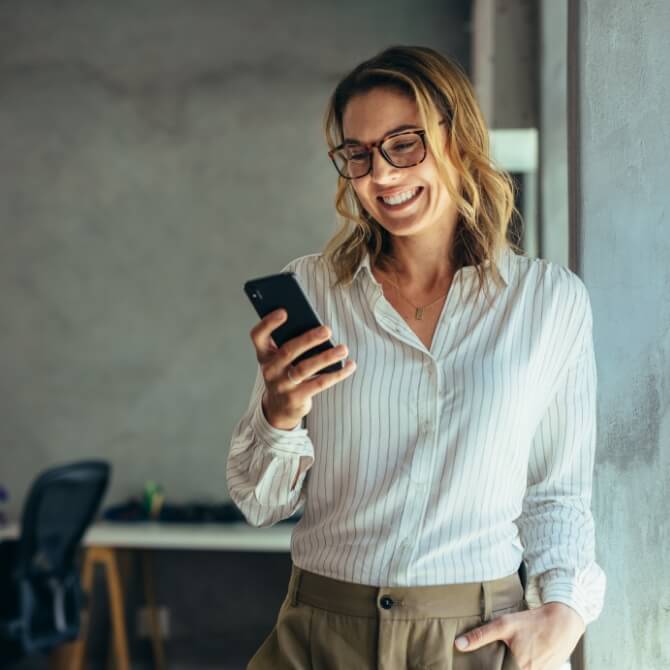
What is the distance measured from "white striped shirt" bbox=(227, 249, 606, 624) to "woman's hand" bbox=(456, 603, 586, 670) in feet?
0.07

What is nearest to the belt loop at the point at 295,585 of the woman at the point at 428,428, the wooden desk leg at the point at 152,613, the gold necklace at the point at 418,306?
the woman at the point at 428,428

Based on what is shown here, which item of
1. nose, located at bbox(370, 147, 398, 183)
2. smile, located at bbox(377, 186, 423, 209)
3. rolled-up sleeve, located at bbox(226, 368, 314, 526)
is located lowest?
rolled-up sleeve, located at bbox(226, 368, 314, 526)

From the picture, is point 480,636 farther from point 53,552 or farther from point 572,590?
point 53,552

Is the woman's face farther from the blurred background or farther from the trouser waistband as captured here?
the blurred background

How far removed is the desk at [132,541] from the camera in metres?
4.13

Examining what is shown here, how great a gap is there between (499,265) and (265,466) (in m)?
0.43

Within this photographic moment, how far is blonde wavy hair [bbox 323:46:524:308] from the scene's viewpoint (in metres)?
1.35

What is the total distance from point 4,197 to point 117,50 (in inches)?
37.2

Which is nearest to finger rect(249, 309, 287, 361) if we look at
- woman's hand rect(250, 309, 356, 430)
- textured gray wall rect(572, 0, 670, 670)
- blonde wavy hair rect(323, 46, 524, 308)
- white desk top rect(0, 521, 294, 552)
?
woman's hand rect(250, 309, 356, 430)

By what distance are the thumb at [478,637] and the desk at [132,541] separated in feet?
9.46

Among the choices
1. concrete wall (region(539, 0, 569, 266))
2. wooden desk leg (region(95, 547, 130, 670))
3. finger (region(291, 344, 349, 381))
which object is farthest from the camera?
wooden desk leg (region(95, 547, 130, 670))

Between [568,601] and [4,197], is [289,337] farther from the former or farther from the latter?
[4,197]

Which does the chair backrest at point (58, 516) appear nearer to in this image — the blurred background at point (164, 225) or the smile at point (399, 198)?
the blurred background at point (164, 225)

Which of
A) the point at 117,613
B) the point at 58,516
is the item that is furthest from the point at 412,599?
the point at 117,613
